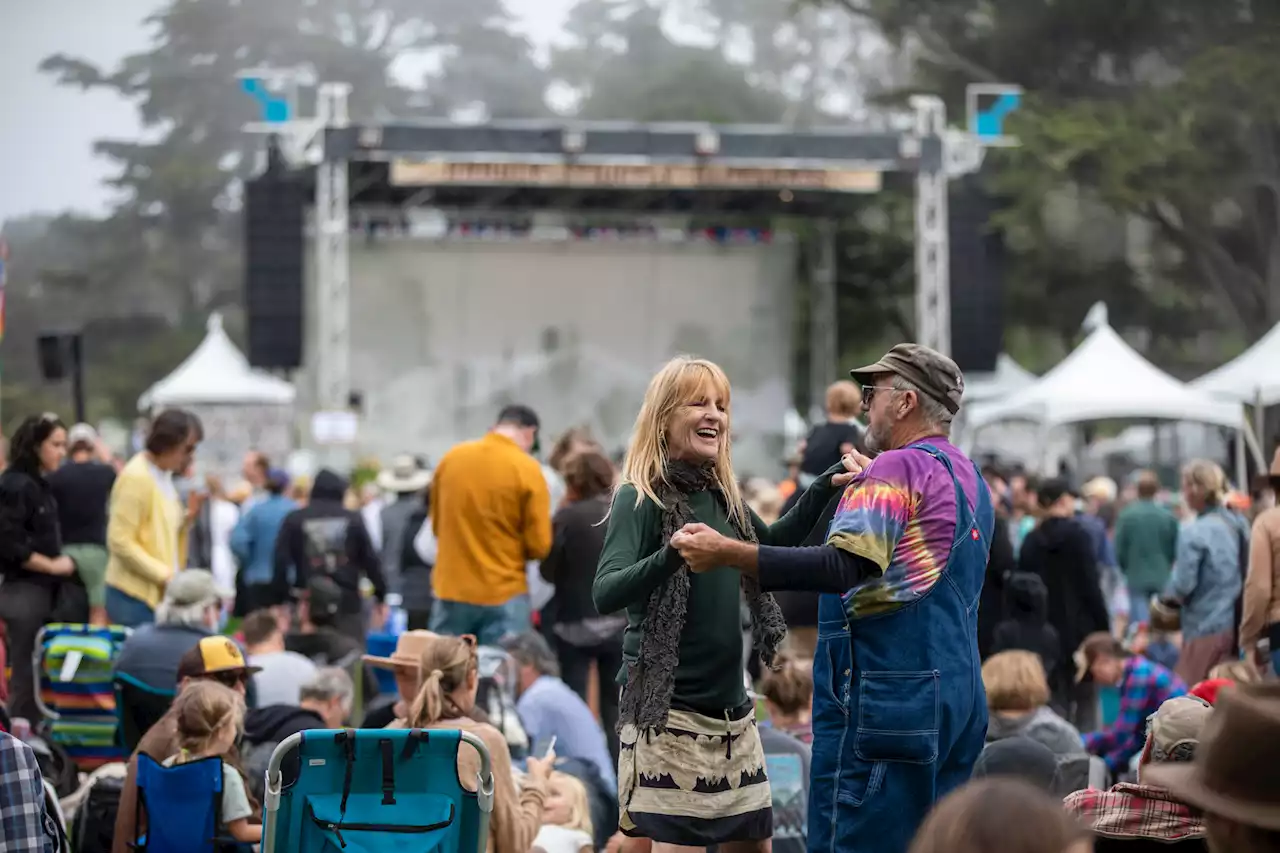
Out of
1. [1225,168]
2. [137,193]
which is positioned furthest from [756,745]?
[137,193]

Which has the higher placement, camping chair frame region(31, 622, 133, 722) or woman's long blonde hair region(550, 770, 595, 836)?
camping chair frame region(31, 622, 133, 722)

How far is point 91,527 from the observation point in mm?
7590

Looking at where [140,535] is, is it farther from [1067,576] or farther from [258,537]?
[1067,576]

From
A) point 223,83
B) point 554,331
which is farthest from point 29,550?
point 223,83

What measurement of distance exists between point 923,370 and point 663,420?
0.55m

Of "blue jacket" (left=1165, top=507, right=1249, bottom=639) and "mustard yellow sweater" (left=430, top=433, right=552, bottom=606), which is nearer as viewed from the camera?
"mustard yellow sweater" (left=430, top=433, right=552, bottom=606)

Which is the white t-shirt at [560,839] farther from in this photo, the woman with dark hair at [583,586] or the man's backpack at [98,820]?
the woman with dark hair at [583,586]

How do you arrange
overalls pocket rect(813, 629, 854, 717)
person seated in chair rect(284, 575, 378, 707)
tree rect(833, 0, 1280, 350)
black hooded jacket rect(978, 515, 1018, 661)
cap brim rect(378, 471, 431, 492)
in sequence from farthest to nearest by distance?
tree rect(833, 0, 1280, 350)
cap brim rect(378, 471, 431, 492)
black hooded jacket rect(978, 515, 1018, 661)
person seated in chair rect(284, 575, 378, 707)
overalls pocket rect(813, 629, 854, 717)

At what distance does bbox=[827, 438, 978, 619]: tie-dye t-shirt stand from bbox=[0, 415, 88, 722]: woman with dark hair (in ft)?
15.1

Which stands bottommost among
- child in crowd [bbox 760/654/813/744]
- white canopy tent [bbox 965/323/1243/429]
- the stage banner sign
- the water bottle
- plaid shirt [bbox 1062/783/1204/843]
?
the water bottle

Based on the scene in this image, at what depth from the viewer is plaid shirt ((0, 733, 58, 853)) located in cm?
297

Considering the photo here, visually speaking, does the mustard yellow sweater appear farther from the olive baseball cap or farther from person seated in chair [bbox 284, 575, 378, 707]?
the olive baseball cap

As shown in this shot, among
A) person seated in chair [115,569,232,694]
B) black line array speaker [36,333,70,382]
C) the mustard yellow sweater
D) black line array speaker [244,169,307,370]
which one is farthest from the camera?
black line array speaker [244,169,307,370]

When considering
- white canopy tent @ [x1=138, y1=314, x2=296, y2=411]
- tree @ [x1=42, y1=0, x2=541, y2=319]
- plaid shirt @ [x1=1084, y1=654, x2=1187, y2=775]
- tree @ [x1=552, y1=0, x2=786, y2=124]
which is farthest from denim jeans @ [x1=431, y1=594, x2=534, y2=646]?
tree @ [x1=42, y1=0, x2=541, y2=319]
